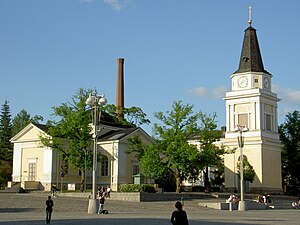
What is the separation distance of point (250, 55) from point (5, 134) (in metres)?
50.1

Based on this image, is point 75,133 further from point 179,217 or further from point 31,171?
point 179,217

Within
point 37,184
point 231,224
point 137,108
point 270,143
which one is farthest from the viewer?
point 137,108

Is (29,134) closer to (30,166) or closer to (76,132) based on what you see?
(30,166)

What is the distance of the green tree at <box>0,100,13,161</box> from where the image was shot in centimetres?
8794

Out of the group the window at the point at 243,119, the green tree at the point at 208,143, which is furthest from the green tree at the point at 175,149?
the window at the point at 243,119

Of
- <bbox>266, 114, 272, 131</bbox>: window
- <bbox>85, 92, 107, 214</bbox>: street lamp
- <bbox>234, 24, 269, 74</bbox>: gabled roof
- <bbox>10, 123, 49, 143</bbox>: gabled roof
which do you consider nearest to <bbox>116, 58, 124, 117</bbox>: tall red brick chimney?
<bbox>10, 123, 49, 143</bbox>: gabled roof

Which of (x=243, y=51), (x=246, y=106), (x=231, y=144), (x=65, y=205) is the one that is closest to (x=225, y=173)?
(x=231, y=144)

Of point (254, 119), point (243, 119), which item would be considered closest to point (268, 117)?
point (254, 119)

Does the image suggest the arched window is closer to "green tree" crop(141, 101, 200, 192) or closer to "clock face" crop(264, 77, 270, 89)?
"green tree" crop(141, 101, 200, 192)

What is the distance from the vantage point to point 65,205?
3881 centimetres

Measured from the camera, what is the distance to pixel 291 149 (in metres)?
77.2

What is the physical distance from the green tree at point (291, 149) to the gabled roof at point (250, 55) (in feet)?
39.1

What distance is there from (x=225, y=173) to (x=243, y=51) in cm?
1619

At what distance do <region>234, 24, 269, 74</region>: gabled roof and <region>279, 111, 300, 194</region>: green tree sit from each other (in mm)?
11921
